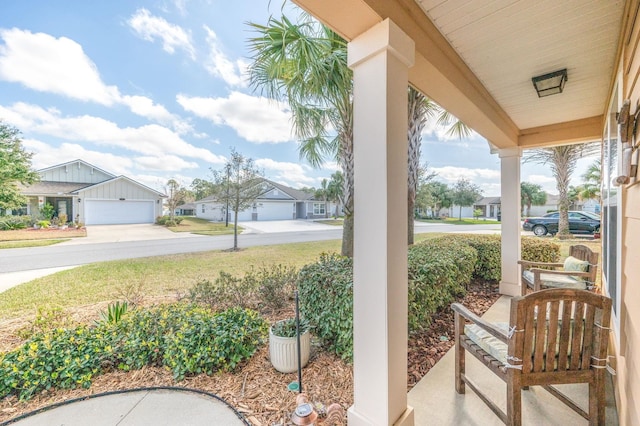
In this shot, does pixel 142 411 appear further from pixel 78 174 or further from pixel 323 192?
pixel 323 192

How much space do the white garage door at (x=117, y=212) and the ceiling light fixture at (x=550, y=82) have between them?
51.2 feet

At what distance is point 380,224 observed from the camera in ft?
4.64

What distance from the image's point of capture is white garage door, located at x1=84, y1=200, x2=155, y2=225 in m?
12.1

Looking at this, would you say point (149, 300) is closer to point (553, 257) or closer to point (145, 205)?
point (553, 257)

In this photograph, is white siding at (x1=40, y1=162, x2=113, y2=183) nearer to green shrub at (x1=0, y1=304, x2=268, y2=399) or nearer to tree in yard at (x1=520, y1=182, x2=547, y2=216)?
green shrub at (x1=0, y1=304, x2=268, y2=399)

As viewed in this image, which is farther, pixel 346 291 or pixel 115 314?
pixel 115 314

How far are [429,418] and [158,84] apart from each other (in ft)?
23.8

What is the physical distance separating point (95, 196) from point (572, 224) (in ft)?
74.0

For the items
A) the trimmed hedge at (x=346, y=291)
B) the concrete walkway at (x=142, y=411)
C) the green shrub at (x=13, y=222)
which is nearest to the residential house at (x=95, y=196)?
the green shrub at (x=13, y=222)

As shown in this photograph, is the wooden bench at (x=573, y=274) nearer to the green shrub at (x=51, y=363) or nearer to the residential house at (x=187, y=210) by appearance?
the green shrub at (x=51, y=363)

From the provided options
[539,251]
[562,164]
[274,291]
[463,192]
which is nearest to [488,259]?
[539,251]

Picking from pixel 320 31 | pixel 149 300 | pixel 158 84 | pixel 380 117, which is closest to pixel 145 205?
pixel 158 84

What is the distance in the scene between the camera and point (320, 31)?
150 inches

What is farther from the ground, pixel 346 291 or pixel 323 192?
pixel 323 192
